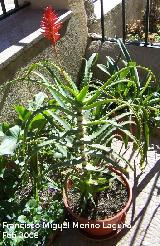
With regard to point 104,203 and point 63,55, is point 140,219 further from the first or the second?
point 63,55

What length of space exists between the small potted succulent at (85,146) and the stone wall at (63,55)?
279 mm

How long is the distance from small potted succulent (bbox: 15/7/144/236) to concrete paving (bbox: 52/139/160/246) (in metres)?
0.09

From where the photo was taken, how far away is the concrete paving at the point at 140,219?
92.3 inches

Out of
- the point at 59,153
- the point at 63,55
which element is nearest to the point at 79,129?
the point at 59,153

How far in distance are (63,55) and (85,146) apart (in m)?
1.03

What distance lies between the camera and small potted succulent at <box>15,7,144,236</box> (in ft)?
6.39

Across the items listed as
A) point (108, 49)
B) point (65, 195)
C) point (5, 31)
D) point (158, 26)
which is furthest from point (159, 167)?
point (158, 26)

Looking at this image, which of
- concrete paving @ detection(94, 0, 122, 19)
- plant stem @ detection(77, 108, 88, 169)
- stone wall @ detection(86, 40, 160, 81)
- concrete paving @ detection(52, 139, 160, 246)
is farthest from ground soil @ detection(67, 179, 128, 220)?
concrete paving @ detection(94, 0, 122, 19)

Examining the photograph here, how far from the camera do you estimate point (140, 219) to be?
2445 mm

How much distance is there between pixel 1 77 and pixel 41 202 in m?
0.81

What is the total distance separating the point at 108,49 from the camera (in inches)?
124

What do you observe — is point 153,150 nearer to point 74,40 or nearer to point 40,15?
point 74,40

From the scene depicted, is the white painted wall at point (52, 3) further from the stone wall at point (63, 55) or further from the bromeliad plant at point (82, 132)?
the bromeliad plant at point (82, 132)

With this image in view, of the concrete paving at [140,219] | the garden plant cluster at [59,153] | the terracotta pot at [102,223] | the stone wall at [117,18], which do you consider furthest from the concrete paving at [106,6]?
the terracotta pot at [102,223]
